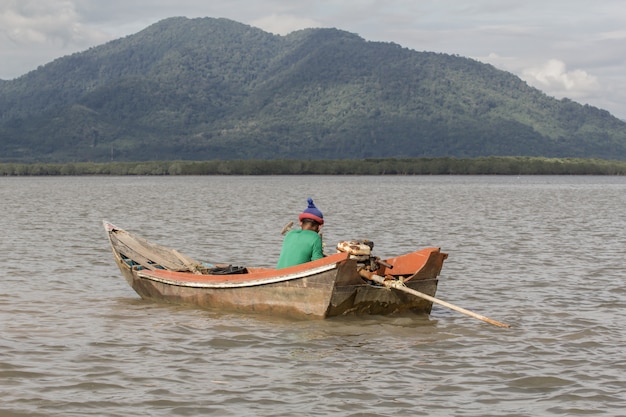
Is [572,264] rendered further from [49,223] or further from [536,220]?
[49,223]

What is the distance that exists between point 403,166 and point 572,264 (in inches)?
6690

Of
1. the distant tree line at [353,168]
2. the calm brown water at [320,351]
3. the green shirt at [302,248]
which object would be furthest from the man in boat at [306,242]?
the distant tree line at [353,168]

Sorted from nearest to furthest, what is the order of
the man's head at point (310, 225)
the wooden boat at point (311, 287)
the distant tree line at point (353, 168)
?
the wooden boat at point (311, 287) < the man's head at point (310, 225) < the distant tree line at point (353, 168)

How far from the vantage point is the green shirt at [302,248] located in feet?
54.6

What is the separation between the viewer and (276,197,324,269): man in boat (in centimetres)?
1664

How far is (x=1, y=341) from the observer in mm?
14383

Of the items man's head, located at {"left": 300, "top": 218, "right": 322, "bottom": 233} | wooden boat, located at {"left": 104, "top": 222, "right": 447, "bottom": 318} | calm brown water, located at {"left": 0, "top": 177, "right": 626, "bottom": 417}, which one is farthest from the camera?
man's head, located at {"left": 300, "top": 218, "right": 322, "bottom": 233}

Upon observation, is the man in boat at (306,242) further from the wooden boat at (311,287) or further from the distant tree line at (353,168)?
the distant tree line at (353,168)

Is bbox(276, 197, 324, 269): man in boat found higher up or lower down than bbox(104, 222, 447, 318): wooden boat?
higher up

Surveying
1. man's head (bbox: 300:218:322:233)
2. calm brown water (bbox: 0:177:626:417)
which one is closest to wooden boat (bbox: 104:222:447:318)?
calm brown water (bbox: 0:177:626:417)

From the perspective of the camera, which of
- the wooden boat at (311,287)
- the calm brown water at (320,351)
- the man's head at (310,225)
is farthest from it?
the man's head at (310,225)

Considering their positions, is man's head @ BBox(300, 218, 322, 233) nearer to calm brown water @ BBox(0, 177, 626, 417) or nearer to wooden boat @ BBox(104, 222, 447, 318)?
wooden boat @ BBox(104, 222, 447, 318)

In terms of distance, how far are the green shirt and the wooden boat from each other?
22.8 inches

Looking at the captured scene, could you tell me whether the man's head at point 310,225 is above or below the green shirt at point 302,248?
above
